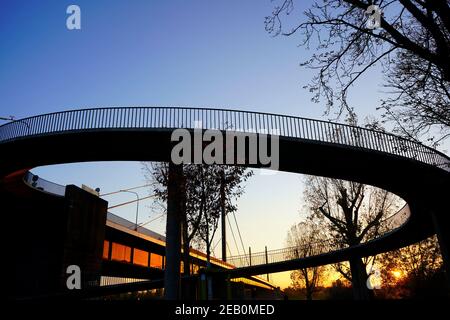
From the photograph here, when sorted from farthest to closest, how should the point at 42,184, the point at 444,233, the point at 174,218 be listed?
the point at 42,184, the point at 444,233, the point at 174,218

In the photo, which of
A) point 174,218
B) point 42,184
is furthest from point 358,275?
point 42,184

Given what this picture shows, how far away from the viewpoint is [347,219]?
29.8 meters

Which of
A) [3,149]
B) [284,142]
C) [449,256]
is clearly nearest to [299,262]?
[449,256]

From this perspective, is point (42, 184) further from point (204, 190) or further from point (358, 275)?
point (358, 275)

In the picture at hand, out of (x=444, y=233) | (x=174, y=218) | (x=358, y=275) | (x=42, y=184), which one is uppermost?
(x=42, y=184)

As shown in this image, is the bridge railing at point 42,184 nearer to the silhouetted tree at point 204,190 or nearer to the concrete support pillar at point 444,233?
the silhouetted tree at point 204,190

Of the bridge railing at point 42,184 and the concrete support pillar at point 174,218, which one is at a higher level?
the bridge railing at point 42,184

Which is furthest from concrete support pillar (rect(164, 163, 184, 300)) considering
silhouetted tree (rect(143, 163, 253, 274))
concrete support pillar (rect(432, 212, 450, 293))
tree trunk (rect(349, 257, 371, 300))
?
tree trunk (rect(349, 257, 371, 300))

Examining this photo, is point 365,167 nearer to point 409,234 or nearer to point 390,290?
point 409,234

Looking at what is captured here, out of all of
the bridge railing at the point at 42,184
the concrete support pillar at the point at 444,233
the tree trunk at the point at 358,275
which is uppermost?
the bridge railing at the point at 42,184

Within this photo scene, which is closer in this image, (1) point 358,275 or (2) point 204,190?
(2) point 204,190

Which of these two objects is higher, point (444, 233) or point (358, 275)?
point (444, 233)

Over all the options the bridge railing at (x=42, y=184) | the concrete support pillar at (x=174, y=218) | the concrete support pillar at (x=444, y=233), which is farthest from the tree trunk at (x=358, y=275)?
the bridge railing at (x=42, y=184)

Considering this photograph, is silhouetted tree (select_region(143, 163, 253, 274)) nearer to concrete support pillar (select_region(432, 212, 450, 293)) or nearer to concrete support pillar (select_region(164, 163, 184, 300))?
concrete support pillar (select_region(164, 163, 184, 300))
